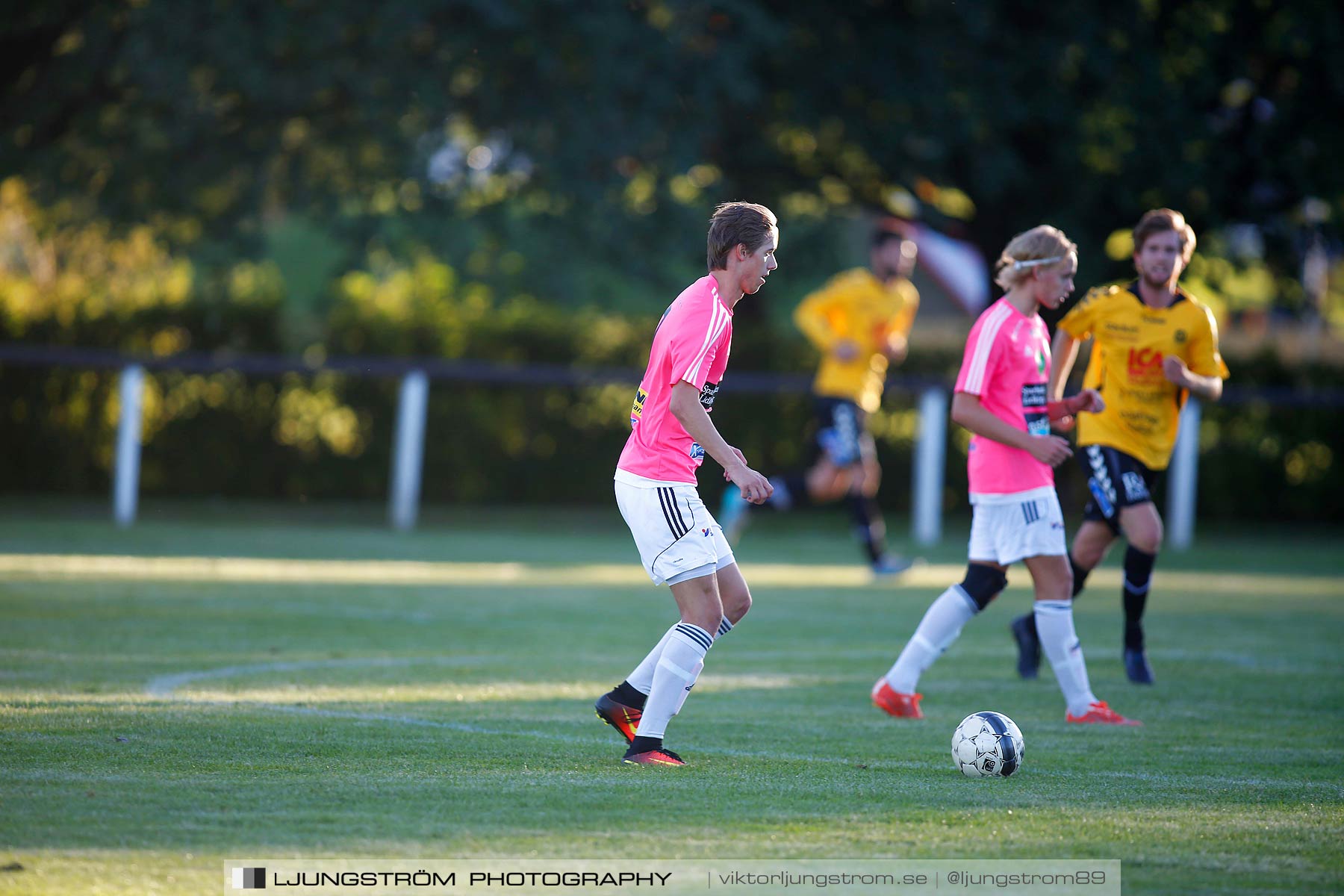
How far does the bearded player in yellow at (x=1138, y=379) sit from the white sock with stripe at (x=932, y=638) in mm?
1381

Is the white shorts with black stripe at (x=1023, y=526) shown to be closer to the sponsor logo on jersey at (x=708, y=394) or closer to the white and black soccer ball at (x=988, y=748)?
the white and black soccer ball at (x=988, y=748)

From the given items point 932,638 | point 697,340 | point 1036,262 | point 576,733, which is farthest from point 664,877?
point 1036,262

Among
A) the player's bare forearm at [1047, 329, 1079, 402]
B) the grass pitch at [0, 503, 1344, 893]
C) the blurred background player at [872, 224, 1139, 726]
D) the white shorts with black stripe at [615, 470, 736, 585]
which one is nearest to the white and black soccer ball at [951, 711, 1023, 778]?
the grass pitch at [0, 503, 1344, 893]

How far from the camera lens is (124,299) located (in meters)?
20.2

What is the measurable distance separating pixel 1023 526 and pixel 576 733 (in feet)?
6.83

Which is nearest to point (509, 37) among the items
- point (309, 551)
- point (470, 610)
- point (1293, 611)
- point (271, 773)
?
point (309, 551)

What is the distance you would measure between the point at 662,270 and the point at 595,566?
A: 16.4 feet

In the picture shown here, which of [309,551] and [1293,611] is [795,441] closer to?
[309,551]

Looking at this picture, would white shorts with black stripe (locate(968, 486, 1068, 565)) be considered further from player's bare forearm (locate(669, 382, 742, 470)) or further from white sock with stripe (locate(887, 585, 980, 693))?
player's bare forearm (locate(669, 382, 742, 470))

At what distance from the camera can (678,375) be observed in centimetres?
530

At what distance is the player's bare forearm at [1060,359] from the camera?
306 inches

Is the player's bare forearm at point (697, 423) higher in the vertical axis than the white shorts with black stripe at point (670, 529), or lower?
higher

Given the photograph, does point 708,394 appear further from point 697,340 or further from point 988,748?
point 988,748

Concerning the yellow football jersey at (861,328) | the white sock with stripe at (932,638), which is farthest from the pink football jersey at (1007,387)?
the yellow football jersey at (861,328)
